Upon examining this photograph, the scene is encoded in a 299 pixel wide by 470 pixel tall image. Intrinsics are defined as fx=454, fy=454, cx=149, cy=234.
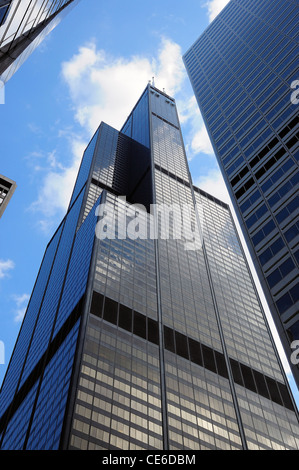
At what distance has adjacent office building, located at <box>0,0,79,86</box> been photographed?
29.2m

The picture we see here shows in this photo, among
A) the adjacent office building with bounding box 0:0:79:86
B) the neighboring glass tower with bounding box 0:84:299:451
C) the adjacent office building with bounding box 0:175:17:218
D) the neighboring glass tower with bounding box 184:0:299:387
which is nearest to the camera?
the adjacent office building with bounding box 0:0:79:86

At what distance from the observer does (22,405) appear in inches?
3959

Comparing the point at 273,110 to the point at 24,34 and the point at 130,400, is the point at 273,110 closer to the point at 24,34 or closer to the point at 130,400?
the point at 24,34

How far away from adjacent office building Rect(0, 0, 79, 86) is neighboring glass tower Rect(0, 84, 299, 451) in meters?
51.9

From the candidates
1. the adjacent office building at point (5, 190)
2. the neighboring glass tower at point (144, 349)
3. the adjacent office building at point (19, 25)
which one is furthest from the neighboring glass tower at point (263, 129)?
the adjacent office building at point (5, 190)

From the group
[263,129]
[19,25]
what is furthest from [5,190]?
[19,25]

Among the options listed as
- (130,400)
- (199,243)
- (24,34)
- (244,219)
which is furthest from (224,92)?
(199,243)

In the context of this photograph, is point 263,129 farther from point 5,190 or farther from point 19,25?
point 5,190

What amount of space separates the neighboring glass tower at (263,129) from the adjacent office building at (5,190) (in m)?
43.5

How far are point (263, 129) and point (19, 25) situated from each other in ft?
125

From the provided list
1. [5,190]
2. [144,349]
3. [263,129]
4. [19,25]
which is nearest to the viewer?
[19,25]

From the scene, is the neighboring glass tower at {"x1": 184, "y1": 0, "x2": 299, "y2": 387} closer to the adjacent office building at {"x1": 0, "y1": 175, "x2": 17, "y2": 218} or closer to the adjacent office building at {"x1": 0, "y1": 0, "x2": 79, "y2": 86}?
the adjacent office building at {"x1": 0, "y1": 0, "x2": 79, "y2": 86}

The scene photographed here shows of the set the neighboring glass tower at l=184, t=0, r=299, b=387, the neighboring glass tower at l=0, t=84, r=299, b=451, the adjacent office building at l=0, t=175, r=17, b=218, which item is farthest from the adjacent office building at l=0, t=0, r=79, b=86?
the adjacent office building at l=0, t=175, r=17, b=218

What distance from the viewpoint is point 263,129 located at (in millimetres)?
61719
